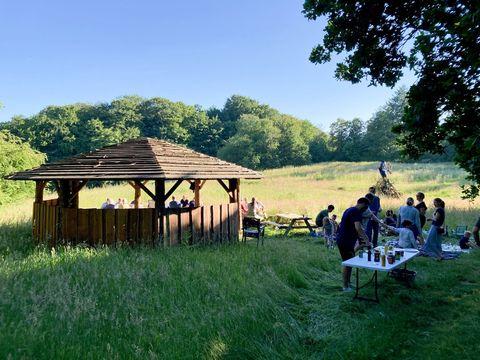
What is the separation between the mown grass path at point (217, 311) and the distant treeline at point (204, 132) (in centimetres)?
5168

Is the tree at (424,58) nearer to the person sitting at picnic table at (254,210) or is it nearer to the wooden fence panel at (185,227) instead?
the wooden fence panel at (185,227)

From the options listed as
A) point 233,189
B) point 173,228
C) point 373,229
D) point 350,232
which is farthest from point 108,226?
point 373,229

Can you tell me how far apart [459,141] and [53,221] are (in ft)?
35.2

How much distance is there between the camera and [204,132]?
73812mm

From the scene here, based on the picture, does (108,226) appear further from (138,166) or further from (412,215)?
(412,215)

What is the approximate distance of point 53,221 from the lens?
10.9 meters

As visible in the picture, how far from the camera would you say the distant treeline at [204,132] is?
56156 millimetres

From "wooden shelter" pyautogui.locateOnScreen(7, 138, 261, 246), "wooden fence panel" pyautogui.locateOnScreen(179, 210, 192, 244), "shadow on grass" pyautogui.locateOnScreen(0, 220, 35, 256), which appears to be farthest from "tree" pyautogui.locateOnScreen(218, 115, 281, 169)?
"wooden fence panel" pyautogui.locateOnScreen(179, 210, 192, 244)

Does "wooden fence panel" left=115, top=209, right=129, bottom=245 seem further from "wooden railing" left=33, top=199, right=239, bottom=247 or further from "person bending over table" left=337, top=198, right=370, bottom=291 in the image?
"person bending over table" left=337, top=198, right=370, bottom=291

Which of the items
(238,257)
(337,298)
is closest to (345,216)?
(337,298)

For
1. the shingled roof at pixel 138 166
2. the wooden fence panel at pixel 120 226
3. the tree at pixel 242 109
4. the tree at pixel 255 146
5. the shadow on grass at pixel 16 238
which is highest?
the tree at pixel 242 109

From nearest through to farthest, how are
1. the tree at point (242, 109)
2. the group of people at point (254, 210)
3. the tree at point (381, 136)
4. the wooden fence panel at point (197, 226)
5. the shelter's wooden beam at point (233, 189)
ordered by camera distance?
the wooden fence panel at point (197, 226), the shelter's wooden beam at point (233, 189), the group of people at point (254, 210), the tree at point (381, 136), the tree at point (242, 109)

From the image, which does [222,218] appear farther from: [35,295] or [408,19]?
[408,19]

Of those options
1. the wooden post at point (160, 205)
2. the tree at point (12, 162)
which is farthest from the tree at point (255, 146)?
the wooden post at point (160, 205)
